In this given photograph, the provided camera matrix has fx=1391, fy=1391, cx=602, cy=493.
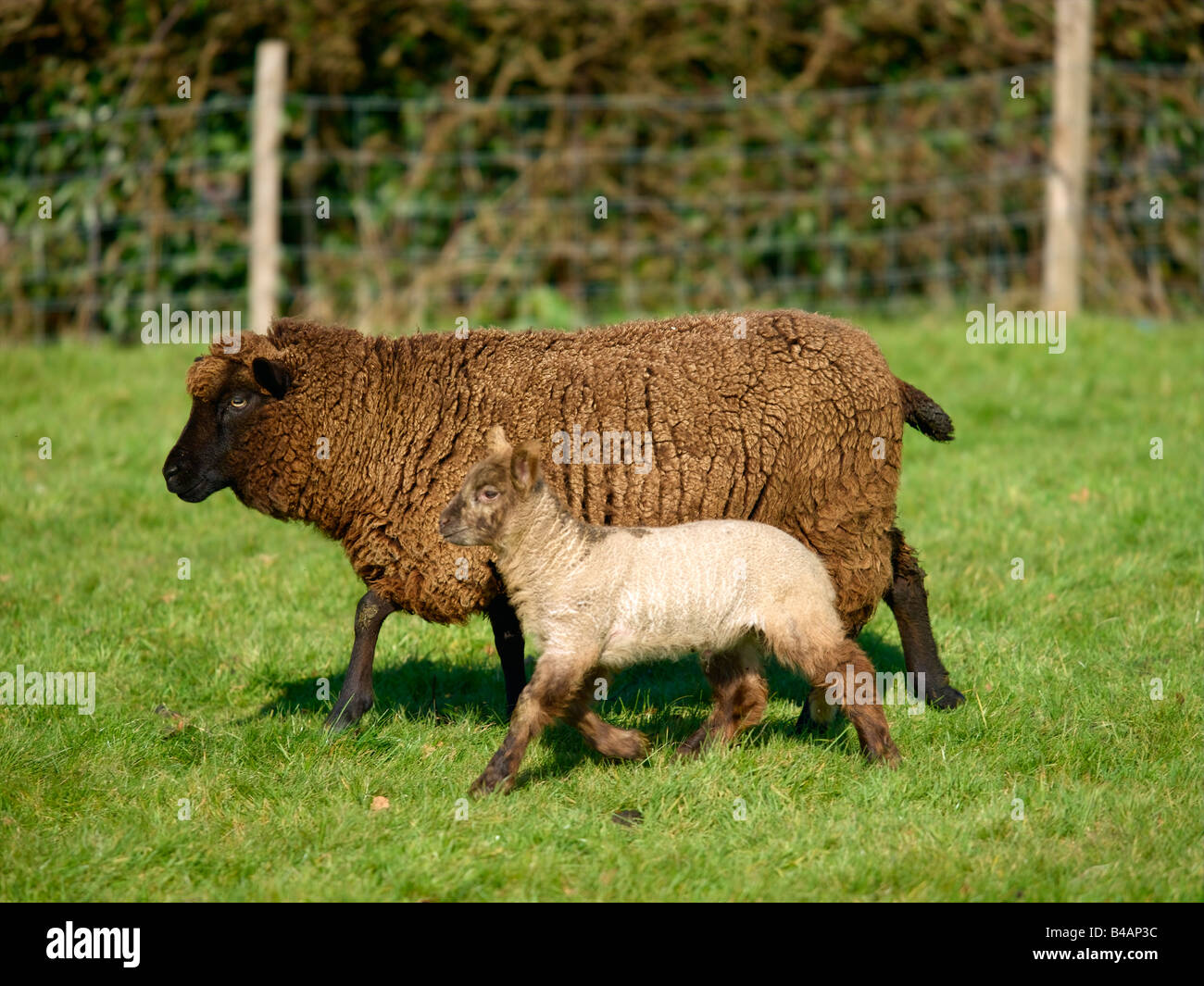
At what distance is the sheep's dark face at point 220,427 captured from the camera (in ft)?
18.4

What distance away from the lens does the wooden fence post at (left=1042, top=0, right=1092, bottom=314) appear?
11.4 metres

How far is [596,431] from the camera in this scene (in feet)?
17.9

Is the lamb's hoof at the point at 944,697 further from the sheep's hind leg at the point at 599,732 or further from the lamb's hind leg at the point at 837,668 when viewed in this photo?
the sheep's hind leg at the point at 599,732

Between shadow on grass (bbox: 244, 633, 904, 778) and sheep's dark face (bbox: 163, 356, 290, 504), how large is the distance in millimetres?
1005

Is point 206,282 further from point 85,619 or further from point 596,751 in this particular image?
point 596,751

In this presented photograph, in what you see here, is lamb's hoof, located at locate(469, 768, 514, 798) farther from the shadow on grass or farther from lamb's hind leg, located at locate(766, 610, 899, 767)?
lamb's hind leg, located at locate(766, 610, 899, 767)

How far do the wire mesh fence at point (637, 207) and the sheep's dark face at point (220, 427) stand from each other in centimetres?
667

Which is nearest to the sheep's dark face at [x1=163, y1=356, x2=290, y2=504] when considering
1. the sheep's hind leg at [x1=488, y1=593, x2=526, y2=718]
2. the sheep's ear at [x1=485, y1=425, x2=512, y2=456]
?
the sheep's ear at [x1=485, y1=425, x2=512, y2=456]

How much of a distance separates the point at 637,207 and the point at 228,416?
7.83 meters

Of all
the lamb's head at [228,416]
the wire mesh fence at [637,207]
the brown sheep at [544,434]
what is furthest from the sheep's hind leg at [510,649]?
the wire mesh fence at [637,207]

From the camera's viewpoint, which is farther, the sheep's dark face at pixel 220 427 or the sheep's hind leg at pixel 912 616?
the sheep's hind leg at pixel 912 616

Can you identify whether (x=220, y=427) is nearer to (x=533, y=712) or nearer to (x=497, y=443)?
(x=497, y=443)

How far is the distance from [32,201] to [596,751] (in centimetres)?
889

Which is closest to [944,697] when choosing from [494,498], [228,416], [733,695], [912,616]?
[912,616]
